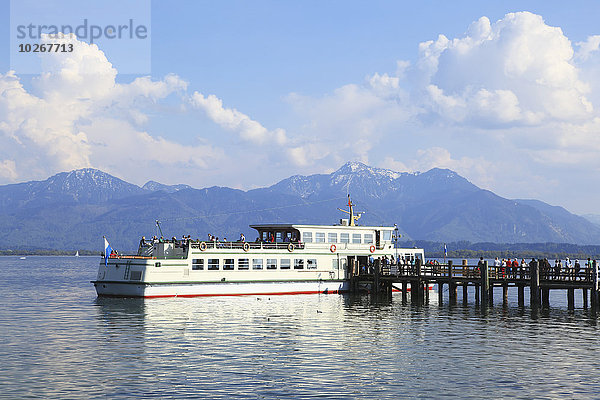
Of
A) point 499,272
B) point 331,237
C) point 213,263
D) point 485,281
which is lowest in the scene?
point 485,281

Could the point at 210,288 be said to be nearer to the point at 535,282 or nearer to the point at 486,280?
the point at 486,280

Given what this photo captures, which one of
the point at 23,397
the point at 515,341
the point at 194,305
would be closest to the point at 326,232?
the point at 194,305

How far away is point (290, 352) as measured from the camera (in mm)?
34938

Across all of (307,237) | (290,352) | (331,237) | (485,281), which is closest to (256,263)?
(307,237)

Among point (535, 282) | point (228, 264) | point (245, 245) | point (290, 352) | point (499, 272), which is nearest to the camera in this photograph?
point (290, 352)

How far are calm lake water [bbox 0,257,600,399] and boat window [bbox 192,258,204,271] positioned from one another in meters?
3.79

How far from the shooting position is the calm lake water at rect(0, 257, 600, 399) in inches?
1065

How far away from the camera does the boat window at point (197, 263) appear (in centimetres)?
5797

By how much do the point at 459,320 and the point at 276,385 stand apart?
24.2 m

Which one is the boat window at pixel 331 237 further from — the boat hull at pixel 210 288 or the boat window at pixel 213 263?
the boat window at pixel 213 263

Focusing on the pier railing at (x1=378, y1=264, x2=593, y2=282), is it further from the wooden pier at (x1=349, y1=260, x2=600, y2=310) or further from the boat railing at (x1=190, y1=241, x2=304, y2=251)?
the boat railing at (x1=190, y1=241, x2=304, y2=251)

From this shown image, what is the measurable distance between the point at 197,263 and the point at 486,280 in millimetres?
23437

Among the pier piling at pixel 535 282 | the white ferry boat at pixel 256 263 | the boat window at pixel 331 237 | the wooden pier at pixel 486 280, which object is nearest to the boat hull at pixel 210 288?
the white ferry boat at pixel 256 263

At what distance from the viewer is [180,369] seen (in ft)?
99.3
